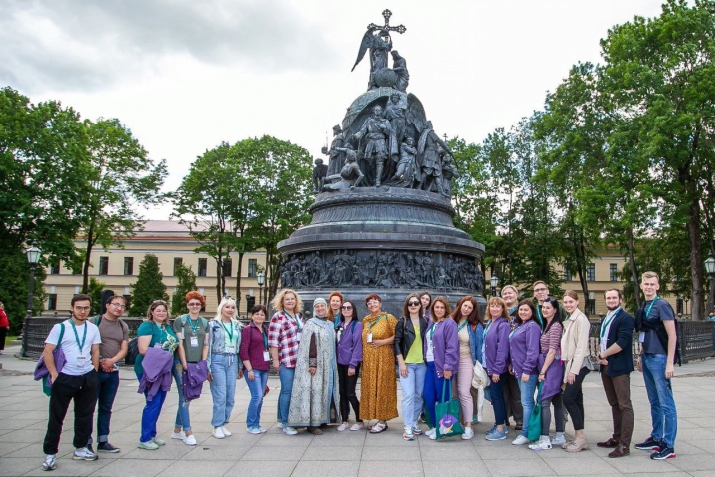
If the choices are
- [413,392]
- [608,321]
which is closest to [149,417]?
[413,392]

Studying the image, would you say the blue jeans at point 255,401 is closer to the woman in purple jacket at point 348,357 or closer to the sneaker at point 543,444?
the woman in purple jacket at point 348,357

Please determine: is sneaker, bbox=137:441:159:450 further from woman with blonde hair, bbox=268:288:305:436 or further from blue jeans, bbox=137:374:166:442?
woman with blonde hair, bbox=268:288:305:436

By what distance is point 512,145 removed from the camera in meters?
41.6

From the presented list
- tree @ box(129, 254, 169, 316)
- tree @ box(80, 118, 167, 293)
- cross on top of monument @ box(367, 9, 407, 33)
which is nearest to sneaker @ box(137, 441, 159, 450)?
cross on top of monument @ box(367, 9, 407, 33)

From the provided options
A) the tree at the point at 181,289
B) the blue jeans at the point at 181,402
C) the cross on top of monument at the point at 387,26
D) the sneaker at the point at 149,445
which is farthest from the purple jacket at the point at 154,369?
the tree at the point at 181,289

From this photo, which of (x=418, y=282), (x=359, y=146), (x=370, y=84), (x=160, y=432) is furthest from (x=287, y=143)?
(x=160, y=432)

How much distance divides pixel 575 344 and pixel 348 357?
2.89m

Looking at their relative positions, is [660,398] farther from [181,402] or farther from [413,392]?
[181,402]

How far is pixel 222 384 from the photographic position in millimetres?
7621

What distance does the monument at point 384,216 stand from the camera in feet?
53.1

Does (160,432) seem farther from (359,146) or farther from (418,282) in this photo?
(359,146)

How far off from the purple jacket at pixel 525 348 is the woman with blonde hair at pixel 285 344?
2.68m

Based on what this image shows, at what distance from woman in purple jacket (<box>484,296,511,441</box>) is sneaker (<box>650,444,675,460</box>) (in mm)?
1673

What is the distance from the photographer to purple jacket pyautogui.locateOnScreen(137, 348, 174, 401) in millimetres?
6844
